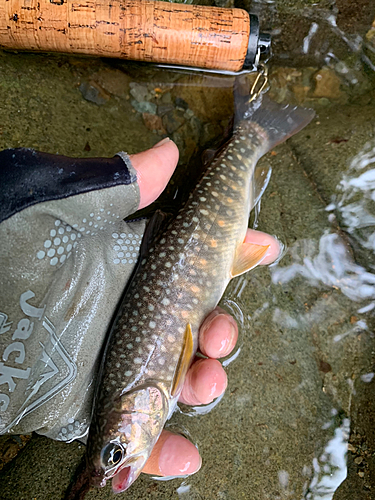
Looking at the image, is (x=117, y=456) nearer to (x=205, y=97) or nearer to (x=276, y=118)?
(x=276, y=118)

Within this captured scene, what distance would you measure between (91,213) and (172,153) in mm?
539

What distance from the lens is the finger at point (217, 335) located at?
5.65ft

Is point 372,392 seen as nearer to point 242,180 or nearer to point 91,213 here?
point 242,180

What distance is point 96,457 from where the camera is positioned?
1.50 metres

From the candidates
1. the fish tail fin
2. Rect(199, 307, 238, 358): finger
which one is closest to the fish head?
Rect(199, 307, 238, 358): finger

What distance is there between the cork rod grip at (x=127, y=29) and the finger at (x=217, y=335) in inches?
58.0

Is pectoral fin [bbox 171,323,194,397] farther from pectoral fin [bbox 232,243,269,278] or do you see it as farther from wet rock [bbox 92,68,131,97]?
wet rock [bbox 92,68,131,97]

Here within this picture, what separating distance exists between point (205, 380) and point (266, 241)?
2.93 ft

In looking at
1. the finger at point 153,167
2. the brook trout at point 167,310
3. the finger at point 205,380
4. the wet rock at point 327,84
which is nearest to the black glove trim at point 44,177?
the finger at point 153,167

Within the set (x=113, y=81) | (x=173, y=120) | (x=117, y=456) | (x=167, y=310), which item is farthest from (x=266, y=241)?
(x=113, y=81)

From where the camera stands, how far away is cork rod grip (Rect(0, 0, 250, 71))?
181 cm

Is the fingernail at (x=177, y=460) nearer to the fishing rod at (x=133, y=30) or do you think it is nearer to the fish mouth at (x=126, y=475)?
the fish mouth at (x=126, y=475)

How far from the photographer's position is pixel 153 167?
167cm

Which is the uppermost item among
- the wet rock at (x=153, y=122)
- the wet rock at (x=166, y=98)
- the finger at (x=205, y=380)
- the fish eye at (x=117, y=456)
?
the wet rock at (x=166, y=98)
